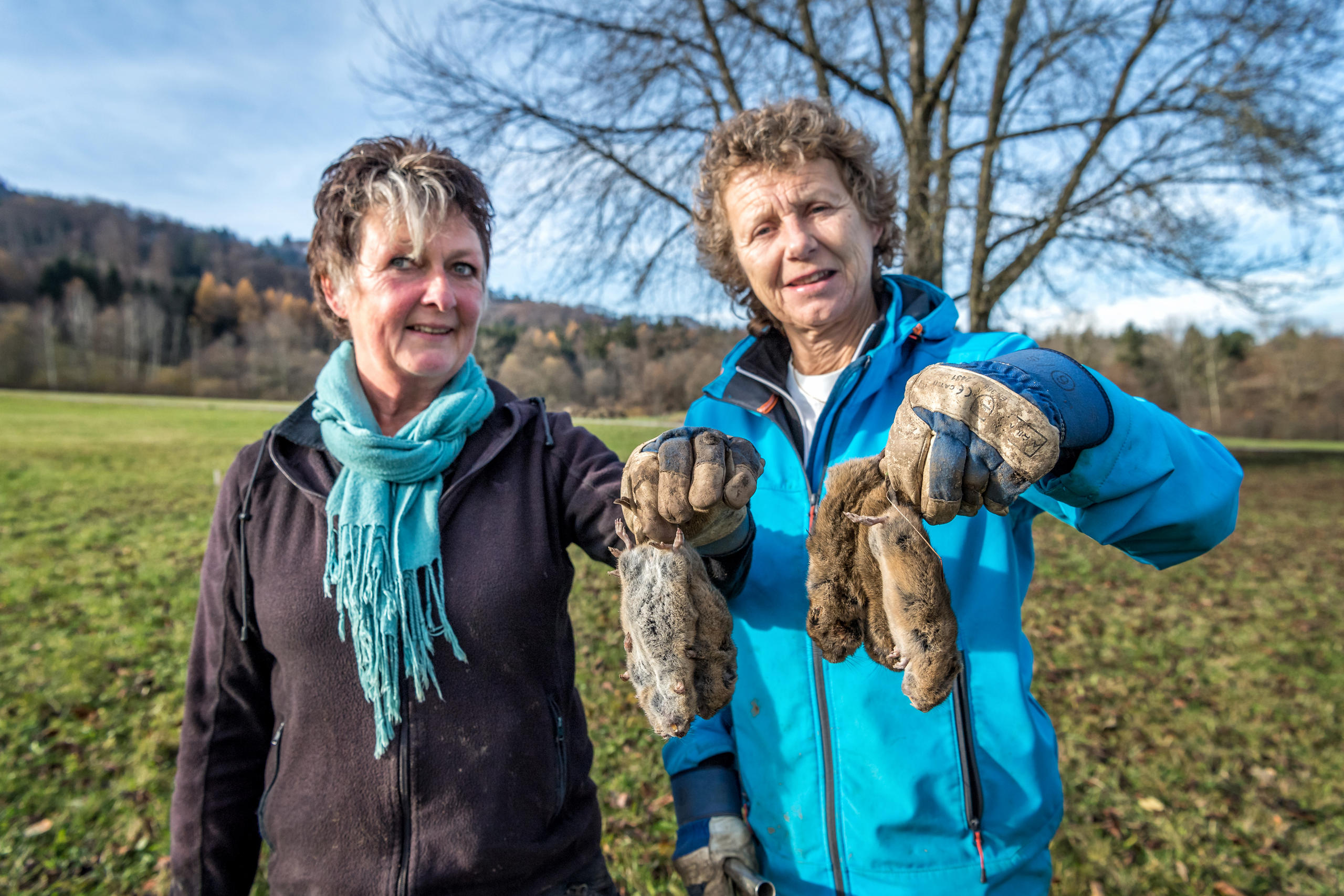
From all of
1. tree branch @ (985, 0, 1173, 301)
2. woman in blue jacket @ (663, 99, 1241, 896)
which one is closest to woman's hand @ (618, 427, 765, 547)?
woman in blue jacket @ (663, 99, 1241, 896)

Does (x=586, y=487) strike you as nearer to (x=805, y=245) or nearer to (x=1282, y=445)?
(x=805, y=245)

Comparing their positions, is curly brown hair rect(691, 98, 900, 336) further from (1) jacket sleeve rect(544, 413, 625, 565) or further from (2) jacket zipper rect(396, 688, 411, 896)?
(2) jacket zipper rect(396, 688, 411, 896)

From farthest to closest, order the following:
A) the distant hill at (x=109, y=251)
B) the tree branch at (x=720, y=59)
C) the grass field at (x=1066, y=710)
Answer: the distant hill at (x=109, y=251), the tree branch at (x=720, y=59), the grass field at (x=1066, y=710)

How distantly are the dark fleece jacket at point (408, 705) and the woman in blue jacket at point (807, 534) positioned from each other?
1.21 feet

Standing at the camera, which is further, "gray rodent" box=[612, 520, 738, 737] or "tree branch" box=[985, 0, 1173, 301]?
"tree branch" box=[985, 0, 1173, 301]

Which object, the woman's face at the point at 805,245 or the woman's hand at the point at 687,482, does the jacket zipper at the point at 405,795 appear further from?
the woman's face at the point at 805,245

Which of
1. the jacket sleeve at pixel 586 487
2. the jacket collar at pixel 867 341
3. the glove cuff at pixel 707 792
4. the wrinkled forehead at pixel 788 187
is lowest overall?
the glove cuff at pixel 707 792

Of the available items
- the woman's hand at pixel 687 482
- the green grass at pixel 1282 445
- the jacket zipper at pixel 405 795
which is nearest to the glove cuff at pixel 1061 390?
the woman's hand at pixel 687 482

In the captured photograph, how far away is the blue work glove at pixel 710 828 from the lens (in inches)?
71.0

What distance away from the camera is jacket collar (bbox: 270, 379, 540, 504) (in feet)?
5.84

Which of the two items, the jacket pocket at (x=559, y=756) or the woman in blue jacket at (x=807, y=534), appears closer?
the woman in blue jacket at (x=807, y=534)

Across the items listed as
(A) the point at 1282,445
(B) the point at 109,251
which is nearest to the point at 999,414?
(A) the point at 1282,445

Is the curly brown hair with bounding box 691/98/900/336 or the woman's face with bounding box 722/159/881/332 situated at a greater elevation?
the curly brown hair with bounding box 691/98/900/336

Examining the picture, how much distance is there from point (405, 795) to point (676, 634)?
88cm
